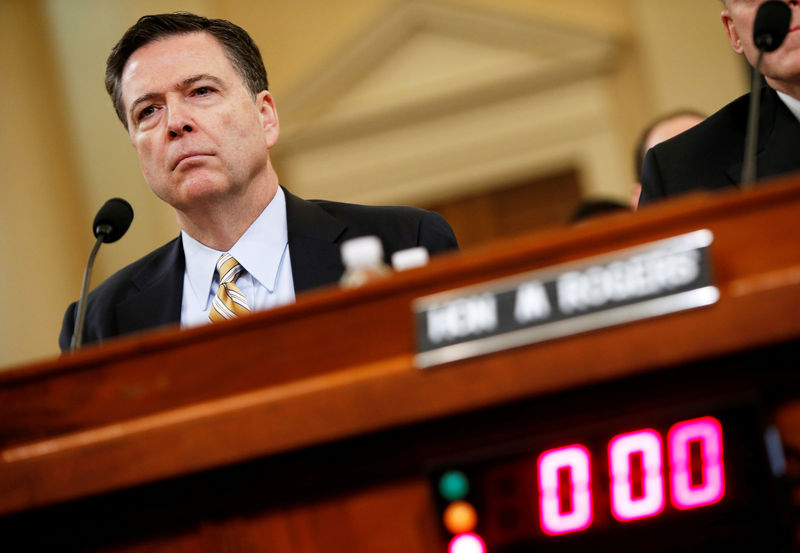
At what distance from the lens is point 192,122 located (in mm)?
1938

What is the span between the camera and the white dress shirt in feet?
6.16

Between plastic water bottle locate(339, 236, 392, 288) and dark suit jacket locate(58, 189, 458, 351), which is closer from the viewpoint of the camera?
plastic water bottle locate(339, 236, 392, 288)

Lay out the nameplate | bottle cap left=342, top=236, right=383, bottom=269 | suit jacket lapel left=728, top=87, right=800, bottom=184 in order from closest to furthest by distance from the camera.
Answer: the nameplate < bottle cap left=342, top=236, right=383, bottom=269 < suit jacket lapel left=728, top=87, right=800, bottom=184

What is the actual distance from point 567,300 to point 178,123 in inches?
44.1

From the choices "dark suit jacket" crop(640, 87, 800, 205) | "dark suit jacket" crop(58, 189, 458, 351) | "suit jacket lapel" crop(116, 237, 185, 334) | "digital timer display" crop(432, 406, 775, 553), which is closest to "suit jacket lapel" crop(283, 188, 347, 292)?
"dark suit jacket" crop(58, 189, 458, 351)

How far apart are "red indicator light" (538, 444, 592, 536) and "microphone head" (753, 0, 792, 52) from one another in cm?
89

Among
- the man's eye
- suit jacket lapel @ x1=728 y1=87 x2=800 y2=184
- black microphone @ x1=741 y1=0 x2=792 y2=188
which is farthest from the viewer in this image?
the man's eye

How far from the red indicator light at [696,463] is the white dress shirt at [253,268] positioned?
94 centimetres

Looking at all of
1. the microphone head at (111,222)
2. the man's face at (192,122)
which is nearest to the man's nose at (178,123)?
the man's face at (192,122)

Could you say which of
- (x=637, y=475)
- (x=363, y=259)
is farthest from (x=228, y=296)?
(x=637, y=475)

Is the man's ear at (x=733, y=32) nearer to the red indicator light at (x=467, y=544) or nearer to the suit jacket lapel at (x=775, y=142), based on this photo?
the suit jacket lapel at (x=775, y=142)

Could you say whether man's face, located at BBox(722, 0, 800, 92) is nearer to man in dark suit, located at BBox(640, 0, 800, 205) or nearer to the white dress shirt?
man in dark suit, located at BBox(640, 0, 800, 205)

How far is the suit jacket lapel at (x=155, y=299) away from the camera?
1.92 meters

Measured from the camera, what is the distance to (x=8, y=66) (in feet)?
21.8
